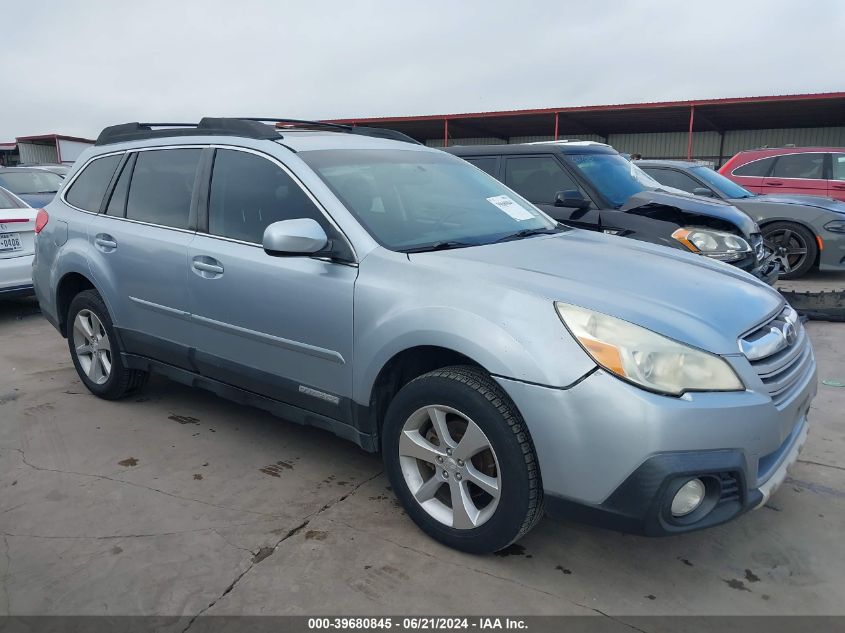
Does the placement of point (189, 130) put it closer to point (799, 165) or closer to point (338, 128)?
point (338, 128)

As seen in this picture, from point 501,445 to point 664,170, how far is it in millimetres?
7145

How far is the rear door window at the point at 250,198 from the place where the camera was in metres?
3.17

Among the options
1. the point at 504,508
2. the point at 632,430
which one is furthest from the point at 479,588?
the point at 632,430

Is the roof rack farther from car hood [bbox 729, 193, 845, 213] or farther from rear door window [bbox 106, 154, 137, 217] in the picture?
car hood [bbox 729, 193, 845, 213]

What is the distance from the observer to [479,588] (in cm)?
243

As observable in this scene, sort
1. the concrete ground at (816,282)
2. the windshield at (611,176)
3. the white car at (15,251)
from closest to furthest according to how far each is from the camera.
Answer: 1. the windshield at (611,176)
2. the white car at (15,251)
3. the concrete ground at (816,282)

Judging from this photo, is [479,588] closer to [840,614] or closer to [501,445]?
[501,445]

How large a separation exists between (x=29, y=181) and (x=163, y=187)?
8.12m

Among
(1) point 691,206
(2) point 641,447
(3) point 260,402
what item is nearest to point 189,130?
(3) point 260,402

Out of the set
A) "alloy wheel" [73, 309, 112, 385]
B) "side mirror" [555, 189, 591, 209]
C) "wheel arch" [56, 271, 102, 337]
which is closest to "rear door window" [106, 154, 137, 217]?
"wheel arch" [56, 271, 102, 337]

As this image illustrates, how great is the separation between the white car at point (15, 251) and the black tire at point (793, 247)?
854 cm

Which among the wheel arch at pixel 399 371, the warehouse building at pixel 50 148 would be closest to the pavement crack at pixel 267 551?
the wheel arch at pixel 399 371

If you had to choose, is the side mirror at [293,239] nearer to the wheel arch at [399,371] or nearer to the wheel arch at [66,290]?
the wheel arch at [399,371]

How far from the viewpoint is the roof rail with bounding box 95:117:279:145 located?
137 inches
